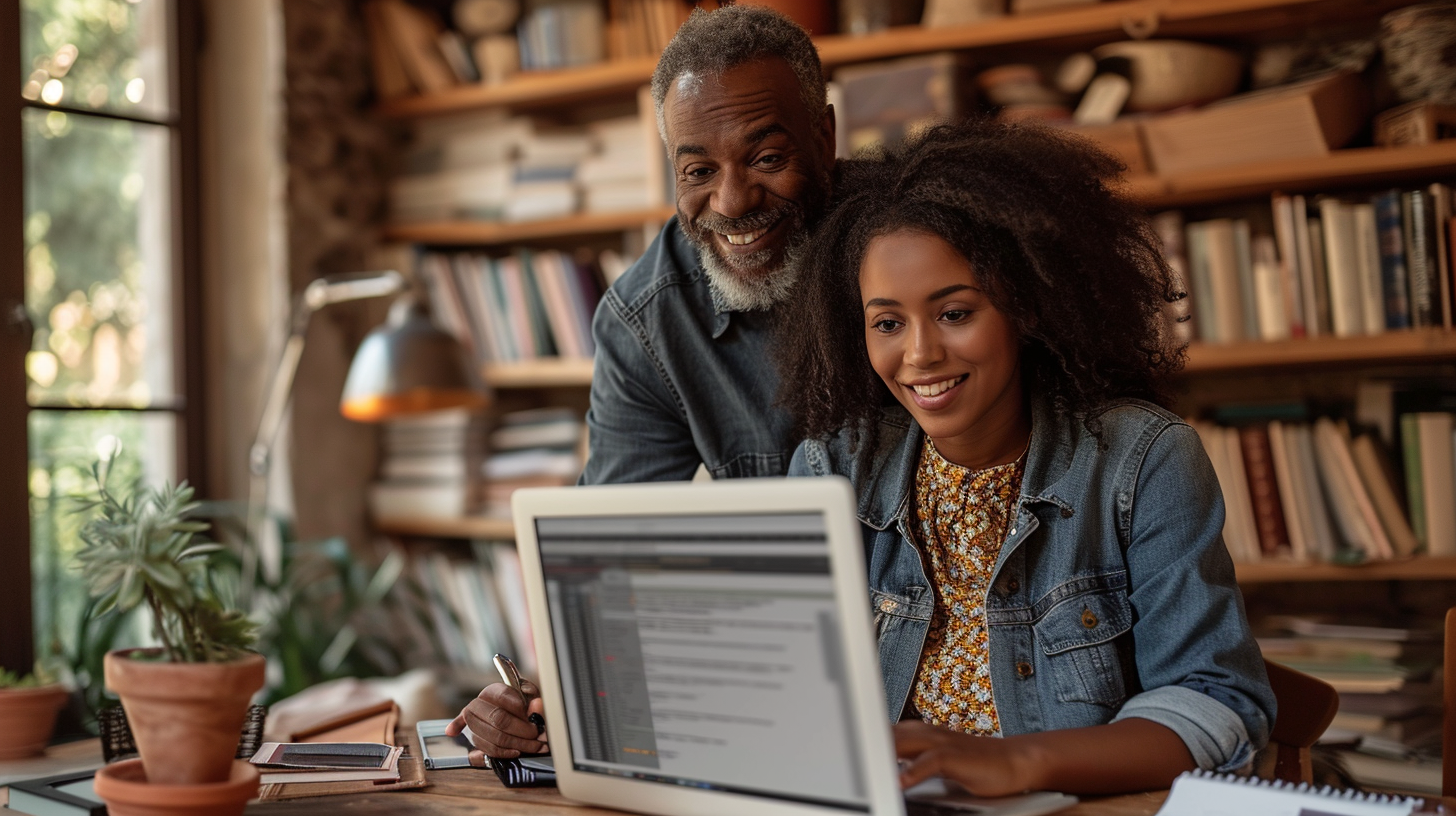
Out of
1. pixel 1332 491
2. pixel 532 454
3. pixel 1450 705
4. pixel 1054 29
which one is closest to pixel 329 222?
pixel 532 454

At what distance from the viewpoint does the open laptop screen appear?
85 cm

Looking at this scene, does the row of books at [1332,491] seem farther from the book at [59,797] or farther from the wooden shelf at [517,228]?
the book at [59,797]

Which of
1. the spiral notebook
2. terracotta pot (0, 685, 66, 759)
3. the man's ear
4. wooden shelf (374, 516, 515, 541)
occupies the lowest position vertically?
the spiral notebook

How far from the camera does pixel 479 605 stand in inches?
121

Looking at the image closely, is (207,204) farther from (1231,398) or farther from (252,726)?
(1231,398)

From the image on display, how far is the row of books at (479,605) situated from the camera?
3.04m

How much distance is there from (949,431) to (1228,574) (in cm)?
32

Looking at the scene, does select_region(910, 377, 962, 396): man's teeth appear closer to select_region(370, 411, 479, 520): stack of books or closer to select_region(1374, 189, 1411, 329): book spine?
select_region(1374, 189, 1411, 329): book spine

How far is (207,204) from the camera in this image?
9.88ft

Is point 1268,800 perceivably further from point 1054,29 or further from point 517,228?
point 517,228

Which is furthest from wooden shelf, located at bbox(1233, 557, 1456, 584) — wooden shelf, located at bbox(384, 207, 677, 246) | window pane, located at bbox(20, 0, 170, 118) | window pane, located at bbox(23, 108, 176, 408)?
window pane, located at bbox(20, 0, 170, 118)

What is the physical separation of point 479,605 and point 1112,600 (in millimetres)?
2145

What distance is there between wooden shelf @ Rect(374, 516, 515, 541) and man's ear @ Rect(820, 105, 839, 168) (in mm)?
1470

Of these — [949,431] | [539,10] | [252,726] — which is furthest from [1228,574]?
[539,10]
